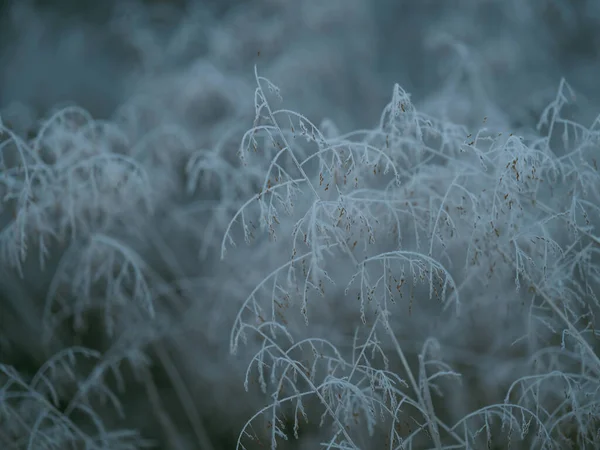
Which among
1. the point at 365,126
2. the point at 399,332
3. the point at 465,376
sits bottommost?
the point at 465,376

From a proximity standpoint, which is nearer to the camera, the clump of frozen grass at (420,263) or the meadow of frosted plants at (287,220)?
the clump of frozen grass at (420,263)

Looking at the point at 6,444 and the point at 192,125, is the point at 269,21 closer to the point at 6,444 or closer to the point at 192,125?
the point at 192,125

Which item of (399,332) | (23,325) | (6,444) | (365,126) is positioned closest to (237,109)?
(365,126)

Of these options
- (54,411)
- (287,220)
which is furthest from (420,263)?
(54,411)

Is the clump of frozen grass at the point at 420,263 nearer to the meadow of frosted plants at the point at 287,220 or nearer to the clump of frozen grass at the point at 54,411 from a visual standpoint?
the meadow of frosted plants at the point at 287,220

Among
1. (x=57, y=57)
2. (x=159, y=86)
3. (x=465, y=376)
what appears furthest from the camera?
(x=57, y=57)

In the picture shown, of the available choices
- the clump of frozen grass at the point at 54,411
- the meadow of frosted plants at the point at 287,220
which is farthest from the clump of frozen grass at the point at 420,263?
the clump of frozen grass at the point at 54,411

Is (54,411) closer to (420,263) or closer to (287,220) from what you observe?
(287,220)
